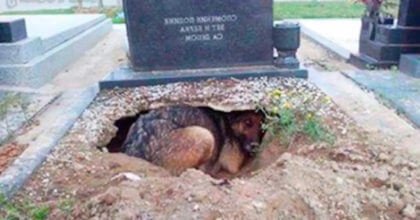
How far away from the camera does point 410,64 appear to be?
481 centimetres

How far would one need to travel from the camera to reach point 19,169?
2582mm

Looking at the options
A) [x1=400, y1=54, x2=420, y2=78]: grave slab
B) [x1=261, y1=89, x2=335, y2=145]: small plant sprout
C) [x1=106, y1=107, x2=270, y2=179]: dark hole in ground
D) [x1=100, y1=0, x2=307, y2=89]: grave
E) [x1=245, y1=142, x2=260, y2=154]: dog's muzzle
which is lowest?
[x1=245, y1=142, x2=260, y2=154]: dog's muzzle

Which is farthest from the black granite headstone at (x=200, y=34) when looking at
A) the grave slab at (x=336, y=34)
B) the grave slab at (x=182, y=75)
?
the grave slab at (x=336, y=34)

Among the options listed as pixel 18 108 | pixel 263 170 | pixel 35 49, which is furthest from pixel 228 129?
pixel 35 49

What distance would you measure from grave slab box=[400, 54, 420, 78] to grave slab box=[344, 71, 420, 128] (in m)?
0.07

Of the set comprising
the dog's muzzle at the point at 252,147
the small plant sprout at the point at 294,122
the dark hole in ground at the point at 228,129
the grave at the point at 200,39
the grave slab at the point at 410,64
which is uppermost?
the grave at the point at 200,39

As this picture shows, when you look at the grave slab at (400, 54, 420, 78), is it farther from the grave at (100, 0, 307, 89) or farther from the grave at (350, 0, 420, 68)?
the grave at (100, 0, 307, 89)

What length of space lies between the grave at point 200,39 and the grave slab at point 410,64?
1.24m

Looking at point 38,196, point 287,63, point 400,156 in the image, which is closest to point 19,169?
point 38,196

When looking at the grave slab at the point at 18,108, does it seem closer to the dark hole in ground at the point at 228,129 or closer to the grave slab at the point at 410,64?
the dark hole in ground at the point at 228,129

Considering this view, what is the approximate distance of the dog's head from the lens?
348cm

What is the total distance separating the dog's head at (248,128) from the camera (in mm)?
3484

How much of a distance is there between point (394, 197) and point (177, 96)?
2138 mm

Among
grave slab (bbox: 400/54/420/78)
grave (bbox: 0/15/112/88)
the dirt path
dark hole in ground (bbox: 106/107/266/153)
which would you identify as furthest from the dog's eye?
grave (bbox: 0/15/112/88)
